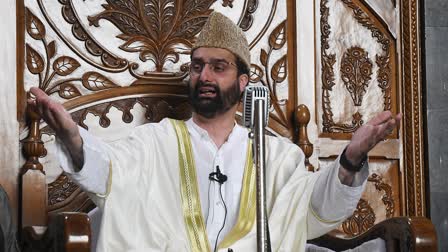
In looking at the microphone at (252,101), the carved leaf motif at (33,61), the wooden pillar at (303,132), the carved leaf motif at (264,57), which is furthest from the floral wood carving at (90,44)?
the microphone at (252,101)

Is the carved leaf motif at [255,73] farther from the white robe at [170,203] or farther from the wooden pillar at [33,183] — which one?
the wooden pillar at [33,183]

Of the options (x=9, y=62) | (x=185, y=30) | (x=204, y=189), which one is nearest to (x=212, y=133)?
(x=204, y=189)

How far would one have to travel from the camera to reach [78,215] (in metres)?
2.93

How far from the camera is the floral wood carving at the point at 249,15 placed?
163 inches

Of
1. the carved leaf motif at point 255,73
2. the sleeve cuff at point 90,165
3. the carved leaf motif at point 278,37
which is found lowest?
the sleeve cuff at point 90,165

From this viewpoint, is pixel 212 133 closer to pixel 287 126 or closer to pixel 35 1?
pixel 287 126

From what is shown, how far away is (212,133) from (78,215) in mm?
953

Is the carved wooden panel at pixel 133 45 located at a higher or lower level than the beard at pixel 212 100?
higher

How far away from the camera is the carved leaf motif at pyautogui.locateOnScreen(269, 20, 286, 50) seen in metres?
4.16

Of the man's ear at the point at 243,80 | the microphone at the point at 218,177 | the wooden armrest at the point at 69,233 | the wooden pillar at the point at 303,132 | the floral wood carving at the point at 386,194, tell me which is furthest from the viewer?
the floral wood carving at the point at 386,194

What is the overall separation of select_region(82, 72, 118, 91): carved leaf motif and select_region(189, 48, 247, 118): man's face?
37 cm

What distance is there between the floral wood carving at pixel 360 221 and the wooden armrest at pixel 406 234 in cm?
77

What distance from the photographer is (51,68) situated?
12.5ft

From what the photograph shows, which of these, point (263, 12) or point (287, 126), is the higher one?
point (263, 12)
